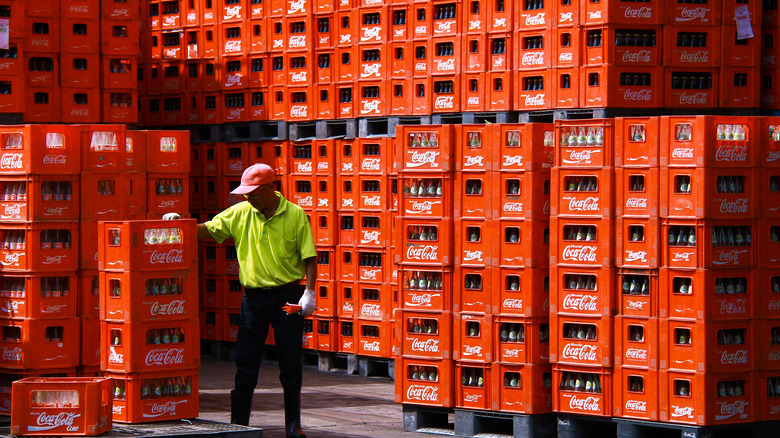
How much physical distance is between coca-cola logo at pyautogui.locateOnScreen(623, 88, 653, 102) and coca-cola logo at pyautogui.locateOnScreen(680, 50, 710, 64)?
0.50 m

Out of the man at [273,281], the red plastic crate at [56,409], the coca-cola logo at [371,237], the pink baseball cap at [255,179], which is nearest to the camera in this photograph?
the red plastic crate at [56,409]

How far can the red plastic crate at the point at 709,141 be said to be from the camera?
10.0 metres

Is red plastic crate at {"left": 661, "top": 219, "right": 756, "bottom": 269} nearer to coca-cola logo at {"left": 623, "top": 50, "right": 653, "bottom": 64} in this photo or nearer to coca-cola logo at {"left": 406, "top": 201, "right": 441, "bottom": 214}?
coca-cola logo at {"left": 406, "top": 201, "right": 441, "bottom": 214}

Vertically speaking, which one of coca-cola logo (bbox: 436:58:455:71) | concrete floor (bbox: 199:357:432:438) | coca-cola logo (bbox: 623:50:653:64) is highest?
coca-cola logo (bbox: 436:58:455:71)

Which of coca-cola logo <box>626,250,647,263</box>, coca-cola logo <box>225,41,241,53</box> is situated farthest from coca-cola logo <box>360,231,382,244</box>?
coca-cola logo <box>626,250,647,263</box>

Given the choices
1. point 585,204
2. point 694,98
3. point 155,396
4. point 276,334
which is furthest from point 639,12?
point 155,396

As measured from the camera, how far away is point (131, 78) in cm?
1458

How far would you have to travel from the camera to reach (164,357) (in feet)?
32.8

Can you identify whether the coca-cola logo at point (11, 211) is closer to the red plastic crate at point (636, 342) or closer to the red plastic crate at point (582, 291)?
the red plastic crate at point (582, 291)

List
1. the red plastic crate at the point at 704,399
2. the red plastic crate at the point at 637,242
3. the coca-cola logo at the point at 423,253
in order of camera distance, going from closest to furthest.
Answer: the red plastic crate at the point at 704,399 < the red plastic crate at the point at 637,242 < the coca-cola logo at the point at 423,253

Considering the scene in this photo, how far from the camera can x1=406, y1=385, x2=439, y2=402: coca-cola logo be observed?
11156mm

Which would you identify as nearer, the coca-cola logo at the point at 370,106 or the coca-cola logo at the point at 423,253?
the coca-cola logo at the point at 423,253

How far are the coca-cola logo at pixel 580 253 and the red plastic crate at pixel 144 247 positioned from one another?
291 cm

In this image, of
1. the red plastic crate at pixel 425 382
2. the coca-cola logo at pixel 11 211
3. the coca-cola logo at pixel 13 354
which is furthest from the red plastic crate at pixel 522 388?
the coca-cola logo at pixel 11 211
